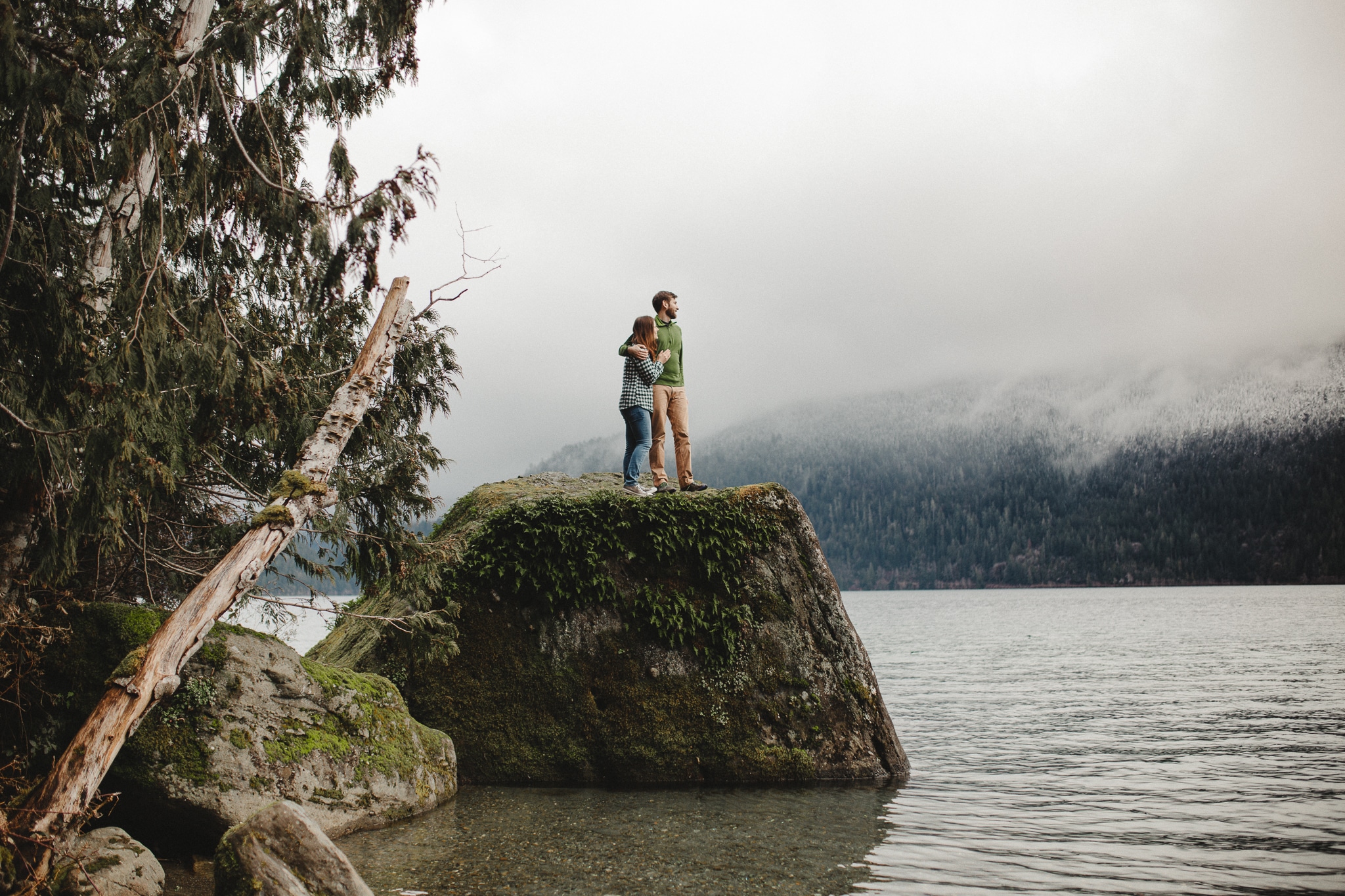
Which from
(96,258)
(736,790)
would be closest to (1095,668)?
(736,790)

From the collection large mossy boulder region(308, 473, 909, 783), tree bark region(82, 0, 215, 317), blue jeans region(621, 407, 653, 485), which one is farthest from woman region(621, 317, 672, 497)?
tree bark region(82, 0, 215, 317)

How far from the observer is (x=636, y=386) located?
12492 mm

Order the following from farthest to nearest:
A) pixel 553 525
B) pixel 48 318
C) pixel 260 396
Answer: pixel 553 525
pixel 260 396
pixel 48 318

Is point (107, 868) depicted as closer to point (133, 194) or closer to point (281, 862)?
point (281, 862)

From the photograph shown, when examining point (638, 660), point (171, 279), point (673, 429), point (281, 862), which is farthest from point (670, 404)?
point (281, 862)

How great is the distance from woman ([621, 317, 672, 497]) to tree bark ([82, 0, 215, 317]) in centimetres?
632

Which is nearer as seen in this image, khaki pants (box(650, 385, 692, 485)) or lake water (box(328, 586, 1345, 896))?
lake water (box(328, 586, 1345, 896))

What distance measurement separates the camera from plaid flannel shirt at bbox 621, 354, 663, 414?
1241cm

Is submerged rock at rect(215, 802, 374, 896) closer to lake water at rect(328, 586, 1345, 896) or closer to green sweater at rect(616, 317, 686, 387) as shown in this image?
lake water at rect(328, 586, 1345, 896)

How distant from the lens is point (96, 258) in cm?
785

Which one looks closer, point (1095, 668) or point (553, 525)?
point (553, 525)

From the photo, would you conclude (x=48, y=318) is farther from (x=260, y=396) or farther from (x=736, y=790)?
(x=736, y=790)

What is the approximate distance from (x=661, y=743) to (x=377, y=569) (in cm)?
438

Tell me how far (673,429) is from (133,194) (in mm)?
7422
